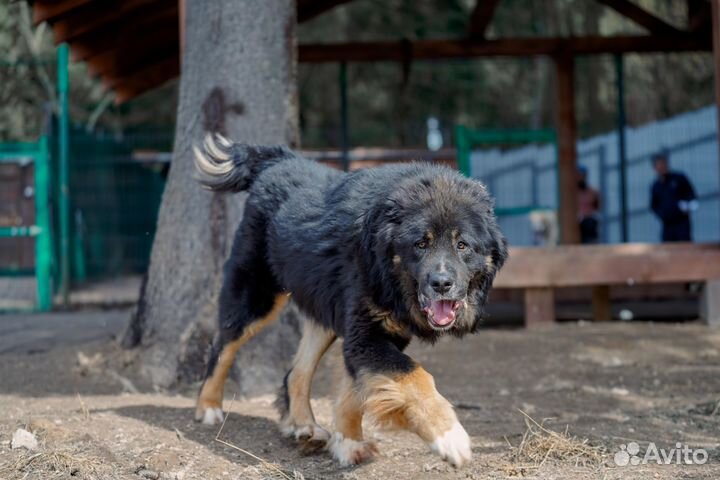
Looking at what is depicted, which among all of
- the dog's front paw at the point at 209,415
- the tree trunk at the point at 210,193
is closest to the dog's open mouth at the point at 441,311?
the dog's front paw at the point at 209,415

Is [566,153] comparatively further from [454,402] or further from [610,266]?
[454,402]

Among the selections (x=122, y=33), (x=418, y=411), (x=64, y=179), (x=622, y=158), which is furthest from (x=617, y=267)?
(x=64, y=179)

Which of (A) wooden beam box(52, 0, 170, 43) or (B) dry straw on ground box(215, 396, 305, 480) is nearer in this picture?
(B) dry straw on ground box(215, 396, 305, 480)

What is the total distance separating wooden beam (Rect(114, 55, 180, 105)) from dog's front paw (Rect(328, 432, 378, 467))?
8.45m

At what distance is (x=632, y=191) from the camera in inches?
771

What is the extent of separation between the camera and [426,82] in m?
26.7

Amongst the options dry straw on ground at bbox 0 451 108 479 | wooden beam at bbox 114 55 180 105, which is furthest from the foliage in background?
dry straw on ground at bbox 0 451 108 479

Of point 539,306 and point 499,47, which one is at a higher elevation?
point 499,47

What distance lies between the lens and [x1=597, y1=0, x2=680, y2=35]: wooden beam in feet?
41.4

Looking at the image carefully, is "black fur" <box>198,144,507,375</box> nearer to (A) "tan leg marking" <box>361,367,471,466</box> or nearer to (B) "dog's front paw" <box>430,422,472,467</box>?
(A) "tan leg marking" <box>361,367,471,466</box>

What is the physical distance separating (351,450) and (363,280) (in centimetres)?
99

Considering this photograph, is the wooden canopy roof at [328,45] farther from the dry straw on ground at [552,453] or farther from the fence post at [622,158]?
the dry straw on ground at [552,453]

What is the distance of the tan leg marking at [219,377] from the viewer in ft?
18.7

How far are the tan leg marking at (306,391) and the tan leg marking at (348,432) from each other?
13.4 inches
